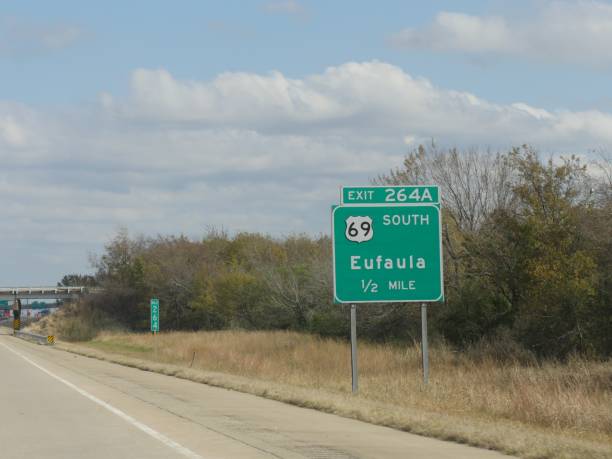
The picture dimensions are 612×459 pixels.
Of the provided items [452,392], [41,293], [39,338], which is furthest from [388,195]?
[41,293]

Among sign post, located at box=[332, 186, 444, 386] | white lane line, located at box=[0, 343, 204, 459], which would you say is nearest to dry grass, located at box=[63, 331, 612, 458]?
sign post, located at box=[332, 186, 444, 386]

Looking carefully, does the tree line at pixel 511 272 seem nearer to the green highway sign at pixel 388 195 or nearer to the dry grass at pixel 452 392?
the dry grass at pixel 452 392

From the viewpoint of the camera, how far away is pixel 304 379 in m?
27.4

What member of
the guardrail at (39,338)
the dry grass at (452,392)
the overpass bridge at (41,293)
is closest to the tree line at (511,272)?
the dry grass at (452,392)

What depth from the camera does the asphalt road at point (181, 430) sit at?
39.7 feet

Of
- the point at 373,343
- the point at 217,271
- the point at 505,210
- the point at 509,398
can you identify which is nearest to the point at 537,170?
the point at 505,210

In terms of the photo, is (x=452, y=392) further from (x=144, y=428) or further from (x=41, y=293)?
(x=41, y=293)

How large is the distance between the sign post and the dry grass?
240 centimetres

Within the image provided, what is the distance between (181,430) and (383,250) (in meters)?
9.94

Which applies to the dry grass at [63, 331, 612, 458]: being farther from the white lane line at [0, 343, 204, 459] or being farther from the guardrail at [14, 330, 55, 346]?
the guardrail at [14, 330, 55, 346]

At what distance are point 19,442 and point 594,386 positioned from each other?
1541 centimetres

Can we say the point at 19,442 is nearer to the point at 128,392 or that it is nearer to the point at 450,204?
the point at 128,392

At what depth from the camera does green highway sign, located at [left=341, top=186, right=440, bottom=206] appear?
76.1 ft

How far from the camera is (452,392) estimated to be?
21.4 metres
